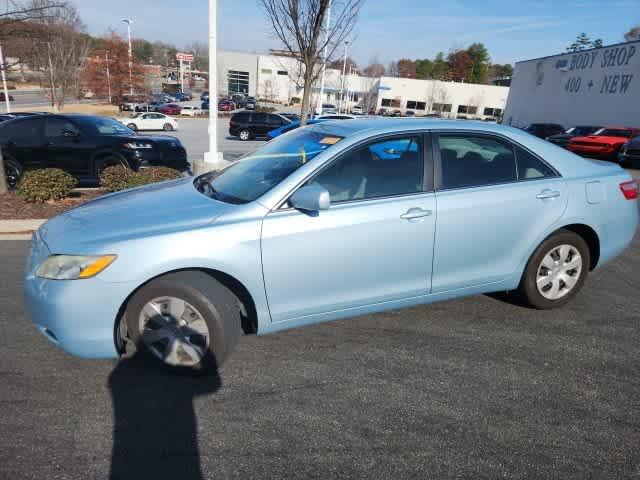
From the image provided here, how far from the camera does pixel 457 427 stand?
8.41 ft

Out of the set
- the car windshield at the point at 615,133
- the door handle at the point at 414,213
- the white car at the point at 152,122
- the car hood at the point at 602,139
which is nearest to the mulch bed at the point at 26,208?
the door handle at the point at 414,213

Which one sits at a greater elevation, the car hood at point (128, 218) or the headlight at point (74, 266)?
the car hood at point (128, 218)

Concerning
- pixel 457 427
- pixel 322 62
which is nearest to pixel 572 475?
pixel 457 427

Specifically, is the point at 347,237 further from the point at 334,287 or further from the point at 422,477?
the point at 422,477

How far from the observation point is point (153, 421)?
8.37 feet

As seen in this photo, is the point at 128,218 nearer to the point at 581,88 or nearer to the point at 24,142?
the point at 24,142

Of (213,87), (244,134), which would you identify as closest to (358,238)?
(213,87)

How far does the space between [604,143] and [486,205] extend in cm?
1792

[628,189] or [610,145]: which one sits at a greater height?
[628,189]

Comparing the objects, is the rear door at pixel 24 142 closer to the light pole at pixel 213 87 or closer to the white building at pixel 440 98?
the light pole at pixel 213 87

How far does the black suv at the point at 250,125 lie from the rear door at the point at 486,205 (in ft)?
74.5

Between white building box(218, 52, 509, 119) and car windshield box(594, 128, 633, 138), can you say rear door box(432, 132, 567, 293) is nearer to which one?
car windshield box(594, 128, 633, 138)

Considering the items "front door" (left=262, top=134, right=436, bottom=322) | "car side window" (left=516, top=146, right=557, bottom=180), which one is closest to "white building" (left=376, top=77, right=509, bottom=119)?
"car side window" (left=516, top=146, right=557, bottom=180)

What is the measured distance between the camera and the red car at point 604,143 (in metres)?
17.8
